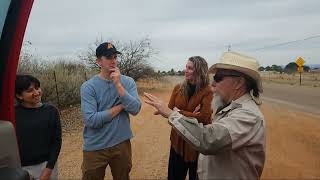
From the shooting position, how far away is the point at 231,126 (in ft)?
8.52

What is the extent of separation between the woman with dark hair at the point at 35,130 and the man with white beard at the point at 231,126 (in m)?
1.30

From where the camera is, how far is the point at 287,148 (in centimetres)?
1029

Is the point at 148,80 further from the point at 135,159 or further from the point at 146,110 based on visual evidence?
the point at 135,159

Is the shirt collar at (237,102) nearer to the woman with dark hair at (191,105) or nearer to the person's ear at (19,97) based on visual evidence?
the person's ear at (19,97)

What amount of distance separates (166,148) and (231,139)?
757 cm

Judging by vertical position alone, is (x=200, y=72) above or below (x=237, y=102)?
above

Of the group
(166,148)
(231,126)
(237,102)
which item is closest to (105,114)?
(237,102)

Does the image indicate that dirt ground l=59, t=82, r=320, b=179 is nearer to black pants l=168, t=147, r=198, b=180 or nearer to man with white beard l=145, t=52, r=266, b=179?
black pants l=168, t=147, r=198, b=180

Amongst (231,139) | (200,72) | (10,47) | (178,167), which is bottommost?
(178,167)

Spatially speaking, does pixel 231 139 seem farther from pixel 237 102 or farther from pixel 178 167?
pixel 178 167

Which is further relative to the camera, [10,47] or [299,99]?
[299,99]

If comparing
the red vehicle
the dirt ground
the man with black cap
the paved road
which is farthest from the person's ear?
the paved road

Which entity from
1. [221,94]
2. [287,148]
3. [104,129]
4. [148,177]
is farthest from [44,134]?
[287,148]

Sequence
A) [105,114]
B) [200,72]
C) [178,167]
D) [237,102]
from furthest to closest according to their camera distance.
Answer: [178,167] → [200,72] → [105,114] → [237,102]
